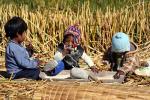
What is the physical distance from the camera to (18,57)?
5375 millimetres

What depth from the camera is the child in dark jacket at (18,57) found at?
5395 millimetres

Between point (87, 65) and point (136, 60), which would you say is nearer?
point (136, 60)

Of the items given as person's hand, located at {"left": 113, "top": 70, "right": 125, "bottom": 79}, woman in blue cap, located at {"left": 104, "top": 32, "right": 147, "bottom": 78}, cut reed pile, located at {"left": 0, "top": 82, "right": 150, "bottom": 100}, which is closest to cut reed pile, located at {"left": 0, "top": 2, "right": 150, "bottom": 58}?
woman in blue cap, located at {"left": 104, "top": 32, "right": 147, "bottom": 78}

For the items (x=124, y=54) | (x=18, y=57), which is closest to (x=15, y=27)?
(x=18, y=57)

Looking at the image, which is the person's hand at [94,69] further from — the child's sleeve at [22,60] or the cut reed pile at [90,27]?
the cut reed pile at [90,27]

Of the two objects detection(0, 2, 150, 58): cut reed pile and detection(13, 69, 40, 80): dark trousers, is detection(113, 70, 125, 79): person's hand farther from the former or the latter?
detection(0, 2, 150, 58): cut reed pile

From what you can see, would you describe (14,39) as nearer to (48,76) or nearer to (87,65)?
(48,76)

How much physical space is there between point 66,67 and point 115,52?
0.56 metres

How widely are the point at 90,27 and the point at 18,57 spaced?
1.99 metres

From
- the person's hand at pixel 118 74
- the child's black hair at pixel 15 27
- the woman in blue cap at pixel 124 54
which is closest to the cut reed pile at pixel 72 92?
the person's hand at pixel 118 74

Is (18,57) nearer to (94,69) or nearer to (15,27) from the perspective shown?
(15,27)

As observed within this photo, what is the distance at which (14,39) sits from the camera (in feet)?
18.0

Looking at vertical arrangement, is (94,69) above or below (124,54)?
below

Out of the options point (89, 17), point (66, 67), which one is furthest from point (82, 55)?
point (89, 17)
